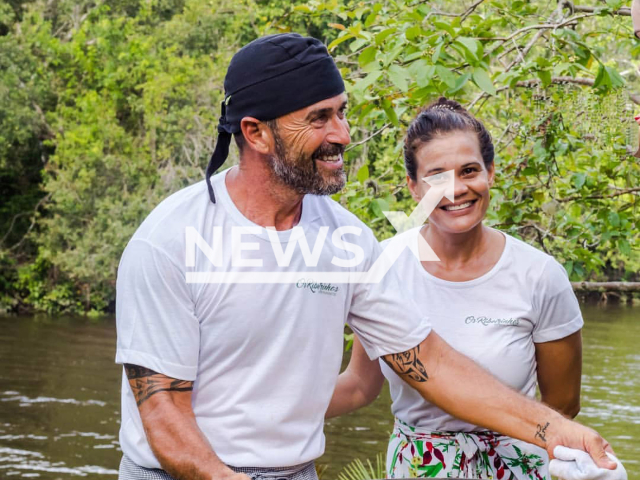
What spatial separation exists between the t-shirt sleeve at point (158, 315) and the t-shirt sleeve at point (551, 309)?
109 cm

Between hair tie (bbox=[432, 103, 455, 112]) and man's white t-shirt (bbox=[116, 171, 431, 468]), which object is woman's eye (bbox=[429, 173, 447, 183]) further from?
man's white t-shirt (bbox=[116, 171, 431, 468])

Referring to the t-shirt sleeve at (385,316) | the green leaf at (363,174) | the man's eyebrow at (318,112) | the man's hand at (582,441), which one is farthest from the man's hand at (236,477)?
the green leaf at (363,174)

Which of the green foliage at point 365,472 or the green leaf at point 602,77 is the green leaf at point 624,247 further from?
the green foliage at point 365,472

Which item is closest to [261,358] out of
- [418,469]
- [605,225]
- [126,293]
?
[126,293]

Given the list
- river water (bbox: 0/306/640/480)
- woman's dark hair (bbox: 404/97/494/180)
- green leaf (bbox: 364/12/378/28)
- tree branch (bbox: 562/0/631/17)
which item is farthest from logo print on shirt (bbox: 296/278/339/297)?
river water (bbox: 0/306/640/480)

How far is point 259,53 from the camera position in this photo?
7.64ft

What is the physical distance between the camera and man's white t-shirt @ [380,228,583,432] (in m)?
2.68

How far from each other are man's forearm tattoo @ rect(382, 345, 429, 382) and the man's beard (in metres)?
0.50

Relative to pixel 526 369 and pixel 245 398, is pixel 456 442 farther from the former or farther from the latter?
pixel 245 398

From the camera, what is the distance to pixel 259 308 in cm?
218

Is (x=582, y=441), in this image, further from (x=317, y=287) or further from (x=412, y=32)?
(x=412, y=32)

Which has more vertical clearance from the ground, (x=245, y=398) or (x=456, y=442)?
(x=245, y=398)

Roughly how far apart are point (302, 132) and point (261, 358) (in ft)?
1.83

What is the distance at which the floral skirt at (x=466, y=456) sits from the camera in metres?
2.64
